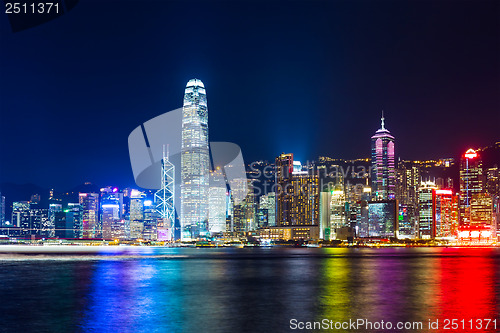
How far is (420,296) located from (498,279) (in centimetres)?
1608

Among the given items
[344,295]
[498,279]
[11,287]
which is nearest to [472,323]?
[344,295]

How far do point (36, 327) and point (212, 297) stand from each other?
1304 centimetres

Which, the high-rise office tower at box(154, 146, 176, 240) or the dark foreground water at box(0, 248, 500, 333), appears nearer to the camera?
the dark foreground water at box(0, 248, 500, 333)

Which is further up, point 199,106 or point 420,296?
point 199,106

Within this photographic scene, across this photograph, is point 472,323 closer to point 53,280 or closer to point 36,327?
point 36,327

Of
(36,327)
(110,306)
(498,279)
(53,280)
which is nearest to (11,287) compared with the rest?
(53,280)

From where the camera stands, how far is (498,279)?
4906cm

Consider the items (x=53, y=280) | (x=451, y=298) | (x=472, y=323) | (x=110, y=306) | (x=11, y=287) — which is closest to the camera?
(x=472, y=323)

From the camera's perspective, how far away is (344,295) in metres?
36.7

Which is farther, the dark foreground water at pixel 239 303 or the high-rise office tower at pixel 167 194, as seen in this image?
the high-rise office tower at pixel 167 194

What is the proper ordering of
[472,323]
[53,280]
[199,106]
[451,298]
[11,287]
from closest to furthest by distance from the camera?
[472,323], [451,298], [11,287], [53,280], [199,106]

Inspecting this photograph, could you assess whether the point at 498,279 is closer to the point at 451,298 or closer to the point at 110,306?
the point at 451,298

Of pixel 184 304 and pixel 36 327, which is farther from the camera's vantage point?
pixel 184 304

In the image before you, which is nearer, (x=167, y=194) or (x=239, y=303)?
(x=239, y=303)
